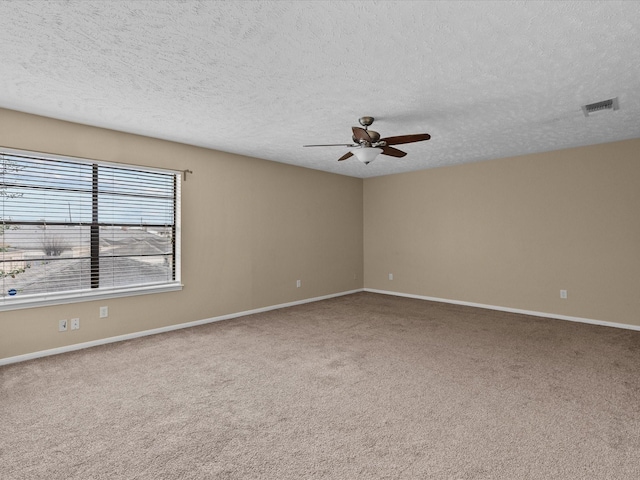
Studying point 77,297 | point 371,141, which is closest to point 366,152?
point 371,141

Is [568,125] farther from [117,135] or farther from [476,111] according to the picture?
[117,135]

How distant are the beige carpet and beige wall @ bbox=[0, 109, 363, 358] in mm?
353

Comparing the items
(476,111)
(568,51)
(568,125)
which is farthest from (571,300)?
(568,51)

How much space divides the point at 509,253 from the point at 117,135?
5693mm

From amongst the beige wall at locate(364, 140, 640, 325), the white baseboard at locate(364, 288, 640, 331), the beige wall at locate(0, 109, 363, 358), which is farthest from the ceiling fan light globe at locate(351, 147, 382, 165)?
the white baseboard at locate(364, 288, 640, 331)

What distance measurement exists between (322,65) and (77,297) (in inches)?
134

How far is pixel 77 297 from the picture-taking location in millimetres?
3750

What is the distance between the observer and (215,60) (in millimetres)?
2432

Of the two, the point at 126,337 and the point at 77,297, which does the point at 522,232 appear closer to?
the point at 126,337

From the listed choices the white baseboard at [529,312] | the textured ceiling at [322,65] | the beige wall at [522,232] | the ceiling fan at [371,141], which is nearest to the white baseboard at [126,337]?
the white baseboard at [529,312]

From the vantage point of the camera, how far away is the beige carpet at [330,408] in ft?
6.23

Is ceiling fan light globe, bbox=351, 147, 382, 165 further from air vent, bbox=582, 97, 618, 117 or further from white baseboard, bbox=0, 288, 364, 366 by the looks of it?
white baseboard, bbox=0, 288, 364, 366

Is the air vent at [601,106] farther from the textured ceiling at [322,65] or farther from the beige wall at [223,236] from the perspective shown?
the beige wall at [223,236]

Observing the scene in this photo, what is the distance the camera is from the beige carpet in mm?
1898
